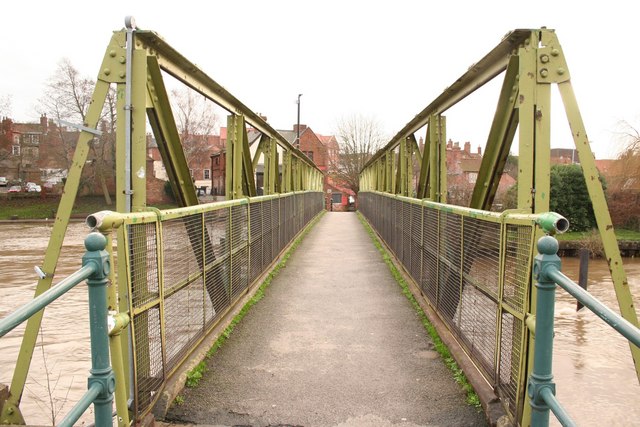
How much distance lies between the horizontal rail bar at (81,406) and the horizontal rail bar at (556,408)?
1869mm

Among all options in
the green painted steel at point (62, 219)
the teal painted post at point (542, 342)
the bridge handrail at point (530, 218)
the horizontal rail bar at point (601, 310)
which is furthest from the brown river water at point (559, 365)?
the horizontal rail bar at point (601, 310)

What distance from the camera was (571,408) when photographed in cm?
581

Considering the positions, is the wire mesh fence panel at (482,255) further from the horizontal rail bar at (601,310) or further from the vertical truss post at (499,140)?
the horizontal rail bar at (601,310)

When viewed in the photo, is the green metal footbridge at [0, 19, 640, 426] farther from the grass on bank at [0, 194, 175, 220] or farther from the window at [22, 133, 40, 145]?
the window at [22, 133, 40, 145]

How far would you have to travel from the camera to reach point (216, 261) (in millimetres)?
5801

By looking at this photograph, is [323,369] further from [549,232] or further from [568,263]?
[568,263]

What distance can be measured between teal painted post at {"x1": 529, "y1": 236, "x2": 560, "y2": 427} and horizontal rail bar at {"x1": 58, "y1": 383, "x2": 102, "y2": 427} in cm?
198

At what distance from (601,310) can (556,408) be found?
543mm

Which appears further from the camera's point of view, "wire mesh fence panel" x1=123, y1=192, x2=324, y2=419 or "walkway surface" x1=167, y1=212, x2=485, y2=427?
"walkway surface" x1=167, y1=212, x2=485, y2=427

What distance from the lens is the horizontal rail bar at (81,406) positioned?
202cm

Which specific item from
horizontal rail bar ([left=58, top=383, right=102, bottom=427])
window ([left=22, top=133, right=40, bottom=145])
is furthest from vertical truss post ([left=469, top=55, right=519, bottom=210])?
window ([left=22, top=133, right=40, bottom=145])

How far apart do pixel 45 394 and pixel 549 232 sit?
5.55 metres

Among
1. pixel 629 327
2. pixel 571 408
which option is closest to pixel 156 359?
pixel 629 327

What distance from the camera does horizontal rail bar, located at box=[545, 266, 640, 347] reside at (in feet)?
5.58
